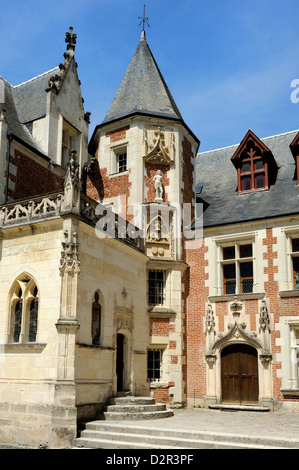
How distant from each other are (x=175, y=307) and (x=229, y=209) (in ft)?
13.5

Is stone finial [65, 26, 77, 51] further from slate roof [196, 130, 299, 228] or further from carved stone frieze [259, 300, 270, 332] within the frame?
carved stone frieze [259, 300, 270, 332]

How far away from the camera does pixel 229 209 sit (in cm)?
1788

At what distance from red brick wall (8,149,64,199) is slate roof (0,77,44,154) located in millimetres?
549

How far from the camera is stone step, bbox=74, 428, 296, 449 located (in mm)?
9792

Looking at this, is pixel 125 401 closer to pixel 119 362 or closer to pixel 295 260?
pixel 119 362

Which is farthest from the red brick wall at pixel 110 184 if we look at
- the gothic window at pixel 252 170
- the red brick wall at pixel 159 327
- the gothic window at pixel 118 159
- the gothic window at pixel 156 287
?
the gothic window at pixel 252 170

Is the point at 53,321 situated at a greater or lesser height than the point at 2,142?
lesser

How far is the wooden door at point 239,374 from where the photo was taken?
15625 mm

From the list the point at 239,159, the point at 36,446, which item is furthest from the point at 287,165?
the point at 36,446

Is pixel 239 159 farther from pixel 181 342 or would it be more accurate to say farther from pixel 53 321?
pixel 53 321

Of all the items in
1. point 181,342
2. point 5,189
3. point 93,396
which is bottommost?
point 93,396

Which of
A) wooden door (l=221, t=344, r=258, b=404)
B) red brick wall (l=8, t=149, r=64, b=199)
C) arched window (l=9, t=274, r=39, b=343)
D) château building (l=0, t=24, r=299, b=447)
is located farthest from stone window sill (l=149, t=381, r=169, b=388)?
red brick wall (l=8, t=149, r=64, b=199)

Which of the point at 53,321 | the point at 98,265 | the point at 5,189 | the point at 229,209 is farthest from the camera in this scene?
the point at 229,209

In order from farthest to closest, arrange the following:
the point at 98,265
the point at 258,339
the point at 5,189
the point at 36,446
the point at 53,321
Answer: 1. the point at 258,339
2. the point at 5,189
3. the point at 98,265
4. the point at 53,321
5. the point at 36,446
